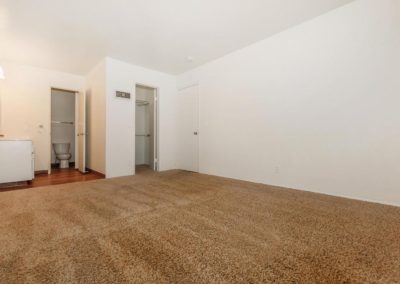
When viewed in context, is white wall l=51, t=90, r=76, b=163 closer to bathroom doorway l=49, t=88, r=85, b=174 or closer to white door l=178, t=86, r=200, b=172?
bathroom doorway l=49, t=88, r=85, b=174

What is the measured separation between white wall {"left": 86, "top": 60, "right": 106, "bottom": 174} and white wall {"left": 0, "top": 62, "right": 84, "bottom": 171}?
86cm

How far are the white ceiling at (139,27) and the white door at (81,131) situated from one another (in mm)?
1006

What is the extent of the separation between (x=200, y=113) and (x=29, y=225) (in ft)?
11.9

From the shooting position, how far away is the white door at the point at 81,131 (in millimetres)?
4651

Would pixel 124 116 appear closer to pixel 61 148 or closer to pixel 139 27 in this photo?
pixel 139 27

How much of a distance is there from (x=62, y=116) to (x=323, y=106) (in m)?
6.68

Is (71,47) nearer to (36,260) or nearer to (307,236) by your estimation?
(36,260)

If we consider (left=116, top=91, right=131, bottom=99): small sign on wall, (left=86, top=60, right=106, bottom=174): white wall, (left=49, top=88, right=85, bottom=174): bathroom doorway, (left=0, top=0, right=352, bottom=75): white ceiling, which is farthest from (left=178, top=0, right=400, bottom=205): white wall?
(left=49, top=88, right=85, bottom=174): bathroom doorway

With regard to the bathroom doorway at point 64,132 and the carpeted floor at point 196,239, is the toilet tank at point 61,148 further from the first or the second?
the carpeted floor at point 196,239

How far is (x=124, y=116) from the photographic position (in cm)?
432

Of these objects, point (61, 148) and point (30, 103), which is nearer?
point (30, 103)

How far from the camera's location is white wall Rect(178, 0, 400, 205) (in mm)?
2393

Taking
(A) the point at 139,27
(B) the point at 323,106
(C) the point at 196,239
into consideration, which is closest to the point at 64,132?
(A) the point at 139,27

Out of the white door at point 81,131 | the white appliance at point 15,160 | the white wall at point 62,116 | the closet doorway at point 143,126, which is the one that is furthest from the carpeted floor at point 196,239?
the white wall at point 62,116
